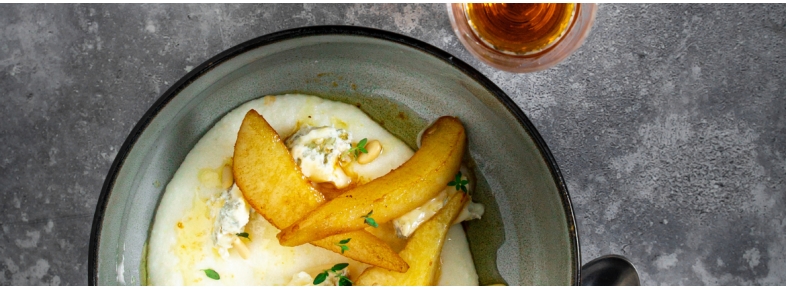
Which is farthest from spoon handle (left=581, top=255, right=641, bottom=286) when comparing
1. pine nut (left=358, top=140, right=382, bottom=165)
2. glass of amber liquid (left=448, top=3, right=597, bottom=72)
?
pine nut (left=358, top=140, right=382, bottom=165)

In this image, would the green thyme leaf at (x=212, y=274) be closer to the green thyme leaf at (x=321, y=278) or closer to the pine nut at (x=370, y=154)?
the green thyme leaf at (x=321, y=278)

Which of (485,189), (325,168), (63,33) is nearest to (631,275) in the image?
(485,189)

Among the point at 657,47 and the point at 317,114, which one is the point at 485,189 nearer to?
the point at 317,114

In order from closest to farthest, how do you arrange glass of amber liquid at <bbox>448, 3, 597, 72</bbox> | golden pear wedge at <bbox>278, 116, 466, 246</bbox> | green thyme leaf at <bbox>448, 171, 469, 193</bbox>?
golden pear wedge at <bbox>278, 116, 466, 246</bbox> < green thyme leaf at <bbox>448, 171, 469, 193</bbox> < glass of amber liquid at <bbox>448, 3, 597, 72</bbox>

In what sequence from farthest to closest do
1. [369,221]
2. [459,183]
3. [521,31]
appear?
[521,31] → [459,183] → [369,221]

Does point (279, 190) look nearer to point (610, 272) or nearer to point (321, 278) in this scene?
point (321, 278)

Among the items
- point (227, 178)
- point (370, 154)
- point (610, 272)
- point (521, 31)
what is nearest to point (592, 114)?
point (521, 31)

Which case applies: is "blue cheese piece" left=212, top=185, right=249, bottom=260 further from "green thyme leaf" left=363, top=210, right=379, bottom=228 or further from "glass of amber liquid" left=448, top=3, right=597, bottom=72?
"glass of amber liquid" left=448, top=3, right=597, bottom=72
